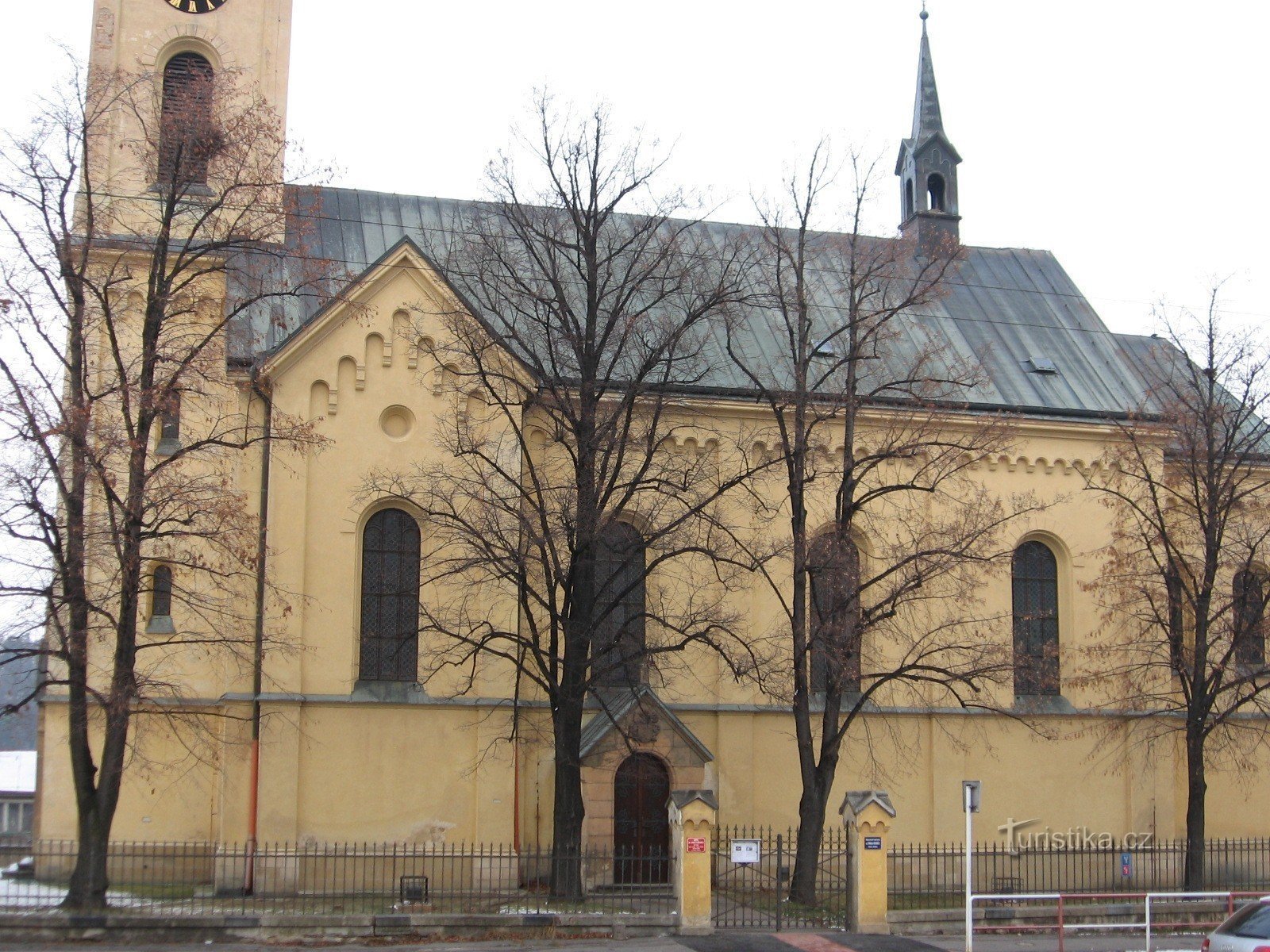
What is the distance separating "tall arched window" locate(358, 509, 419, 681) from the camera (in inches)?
981

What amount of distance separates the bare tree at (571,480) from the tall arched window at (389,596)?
0.48 metres

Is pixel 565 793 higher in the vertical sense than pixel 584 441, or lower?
lower

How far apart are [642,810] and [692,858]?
525cm

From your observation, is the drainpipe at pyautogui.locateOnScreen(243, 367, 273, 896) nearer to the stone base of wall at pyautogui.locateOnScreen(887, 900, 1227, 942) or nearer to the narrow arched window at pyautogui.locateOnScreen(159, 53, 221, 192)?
the narrow arched window at pyautogui.locateOnScreen(159, 53, 221, 192)

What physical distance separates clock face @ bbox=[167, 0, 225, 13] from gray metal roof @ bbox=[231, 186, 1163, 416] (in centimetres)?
443

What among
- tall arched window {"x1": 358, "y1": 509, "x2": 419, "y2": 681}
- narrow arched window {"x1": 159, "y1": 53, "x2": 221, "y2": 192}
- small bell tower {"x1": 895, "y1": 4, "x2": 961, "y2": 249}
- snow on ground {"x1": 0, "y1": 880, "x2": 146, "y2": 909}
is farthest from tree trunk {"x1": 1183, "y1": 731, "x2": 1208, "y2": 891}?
narrow arched window {"x1": 159, "y1": 53, "x2": 221, "y2": 192}

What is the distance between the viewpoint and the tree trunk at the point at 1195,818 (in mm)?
23984

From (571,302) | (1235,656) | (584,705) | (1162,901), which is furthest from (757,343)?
(1162,901)

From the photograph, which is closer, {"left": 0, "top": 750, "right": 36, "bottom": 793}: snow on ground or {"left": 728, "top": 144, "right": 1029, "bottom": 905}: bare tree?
{"left": 728, "top": 144, "right": 1029, "bottom": 905}: bare tree

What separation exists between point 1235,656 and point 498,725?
1391 cm

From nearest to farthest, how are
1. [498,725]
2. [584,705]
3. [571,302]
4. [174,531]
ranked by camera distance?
[174,531] → [498,725] → [584,705] → [571,302]

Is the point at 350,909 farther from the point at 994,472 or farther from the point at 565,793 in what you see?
the point at 994,472

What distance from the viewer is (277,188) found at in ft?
71.1

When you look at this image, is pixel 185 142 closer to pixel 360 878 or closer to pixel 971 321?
pixel 360 878
